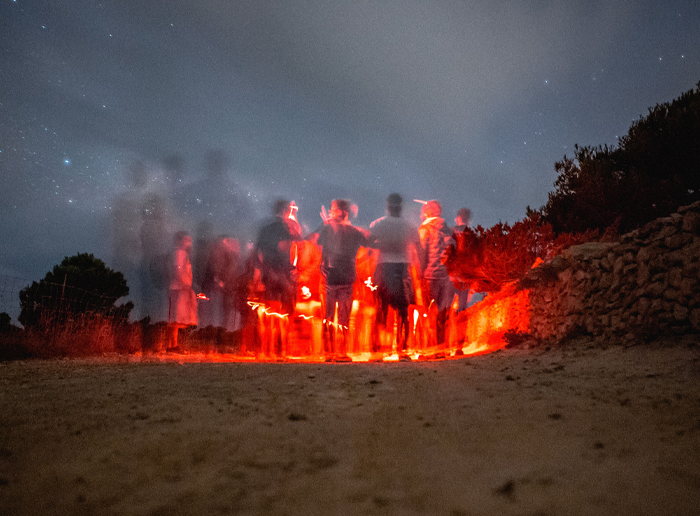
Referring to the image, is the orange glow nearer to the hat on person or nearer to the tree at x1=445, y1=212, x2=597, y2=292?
the tree at x1=445, y1=212, x2=597, y2=292

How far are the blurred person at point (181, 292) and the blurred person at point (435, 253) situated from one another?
11101 mm

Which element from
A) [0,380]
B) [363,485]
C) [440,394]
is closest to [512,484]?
[363,485]

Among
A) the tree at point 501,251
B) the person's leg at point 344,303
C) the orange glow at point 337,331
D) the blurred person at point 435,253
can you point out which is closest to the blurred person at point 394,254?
the blurred person at point 435,253

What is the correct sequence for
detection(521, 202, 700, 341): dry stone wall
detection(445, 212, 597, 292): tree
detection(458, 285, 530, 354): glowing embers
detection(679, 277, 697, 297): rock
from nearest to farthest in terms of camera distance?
detection(679, 277, 697, 297): rock, detection(521, 202, 700, 341): dry stone wall, detection(458, 285, 530, 354): glowing embers, detection(445, 212, 597, 292): tree

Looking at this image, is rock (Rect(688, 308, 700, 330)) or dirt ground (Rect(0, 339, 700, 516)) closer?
dirt ground (Rect(0, 339, 700, 516))

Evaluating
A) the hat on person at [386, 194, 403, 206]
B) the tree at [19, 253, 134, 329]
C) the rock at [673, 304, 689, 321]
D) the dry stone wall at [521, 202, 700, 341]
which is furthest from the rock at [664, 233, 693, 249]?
the hat on person at [386, 194, 403, 206]

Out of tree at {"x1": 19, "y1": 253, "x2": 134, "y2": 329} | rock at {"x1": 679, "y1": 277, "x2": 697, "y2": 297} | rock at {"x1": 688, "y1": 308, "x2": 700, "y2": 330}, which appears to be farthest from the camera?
tree at {"x1": 19, "y1": 253, "x2": 134, "y2": 329}

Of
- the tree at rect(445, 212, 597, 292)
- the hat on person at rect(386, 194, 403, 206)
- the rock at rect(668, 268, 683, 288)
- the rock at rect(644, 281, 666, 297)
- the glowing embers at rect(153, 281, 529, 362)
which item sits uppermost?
the hat on person at rect(386, 194, 403, 206)

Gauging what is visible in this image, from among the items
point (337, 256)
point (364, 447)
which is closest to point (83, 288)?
point (337, 256)

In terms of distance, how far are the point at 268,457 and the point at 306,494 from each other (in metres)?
0.42

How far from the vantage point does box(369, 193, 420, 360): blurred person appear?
20266mm

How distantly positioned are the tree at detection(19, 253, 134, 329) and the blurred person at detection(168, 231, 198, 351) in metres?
1.62

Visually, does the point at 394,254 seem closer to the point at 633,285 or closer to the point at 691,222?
the point at 633,285

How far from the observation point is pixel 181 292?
14062 mm
